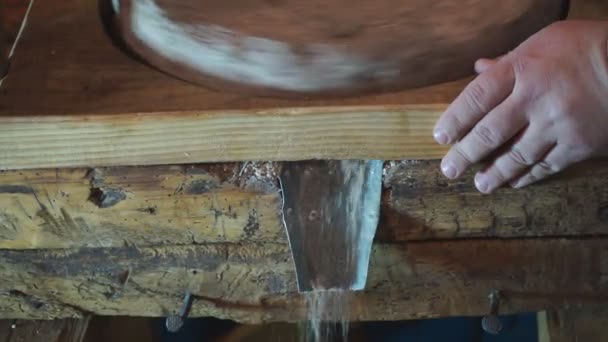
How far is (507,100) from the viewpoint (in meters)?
0.66

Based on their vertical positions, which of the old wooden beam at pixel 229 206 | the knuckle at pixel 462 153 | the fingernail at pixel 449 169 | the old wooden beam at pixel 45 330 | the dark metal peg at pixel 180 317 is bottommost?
the old wooden beam at pixel 45 330

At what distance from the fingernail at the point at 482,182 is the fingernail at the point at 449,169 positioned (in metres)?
0.03

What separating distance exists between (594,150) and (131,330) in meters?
0.79

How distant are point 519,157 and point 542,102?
70 millimetres

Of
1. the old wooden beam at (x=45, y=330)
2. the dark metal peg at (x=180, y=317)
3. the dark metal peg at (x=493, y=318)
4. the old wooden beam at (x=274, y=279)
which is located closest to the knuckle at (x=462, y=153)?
the old wooden beam at (x=274, y=279)

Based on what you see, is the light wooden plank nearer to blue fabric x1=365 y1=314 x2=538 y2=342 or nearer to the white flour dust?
the white flour dust

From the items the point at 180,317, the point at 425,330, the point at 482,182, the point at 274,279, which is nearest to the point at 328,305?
the point at 274,279

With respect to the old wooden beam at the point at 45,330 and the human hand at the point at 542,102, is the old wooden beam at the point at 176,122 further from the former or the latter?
the old wooden beam at the point at 45,330

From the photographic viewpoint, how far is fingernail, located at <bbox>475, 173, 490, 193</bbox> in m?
0.74

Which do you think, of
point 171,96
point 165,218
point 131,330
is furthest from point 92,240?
point 131,330

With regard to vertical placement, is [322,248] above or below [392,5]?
below

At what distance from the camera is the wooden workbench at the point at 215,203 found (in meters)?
0.70

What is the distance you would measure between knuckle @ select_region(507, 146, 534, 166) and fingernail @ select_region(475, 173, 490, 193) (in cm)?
4

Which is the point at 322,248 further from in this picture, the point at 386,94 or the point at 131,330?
the point at 131,330
